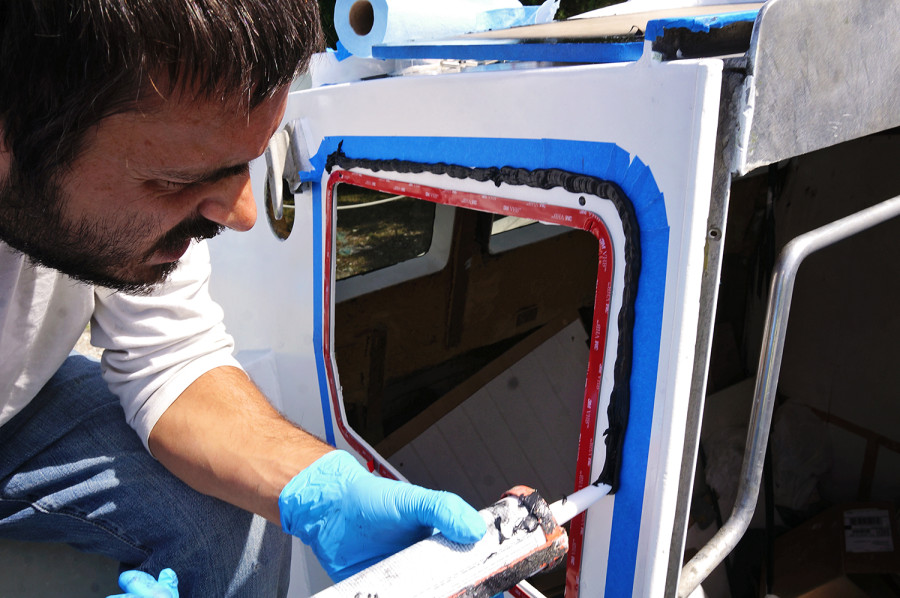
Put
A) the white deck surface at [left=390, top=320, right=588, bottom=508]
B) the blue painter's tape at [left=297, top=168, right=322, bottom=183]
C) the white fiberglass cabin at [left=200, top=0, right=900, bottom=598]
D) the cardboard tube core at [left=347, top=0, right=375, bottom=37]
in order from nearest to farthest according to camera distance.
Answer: the white fiberglass cabin at [left=200, top=0, right=900, bottom=598] → the cardboard tube core at [left=347, top=0, right=375, bottom=37] → the blue painter's tape at [left=297, top=168, right=322, bottom=183] → the white deck surface at [left=390, top=320, right=588, bottom=508]

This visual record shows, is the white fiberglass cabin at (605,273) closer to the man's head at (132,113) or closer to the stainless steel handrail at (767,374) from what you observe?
the stainless steel handrail at (767,374)

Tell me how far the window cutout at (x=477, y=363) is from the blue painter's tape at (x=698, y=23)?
177 centimetres

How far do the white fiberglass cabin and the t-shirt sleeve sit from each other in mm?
354

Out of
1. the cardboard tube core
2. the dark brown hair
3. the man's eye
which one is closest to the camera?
the dark brown hair

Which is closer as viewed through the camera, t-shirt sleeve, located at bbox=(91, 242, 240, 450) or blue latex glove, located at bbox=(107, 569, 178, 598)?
blue latex glove, located at bbox=(107, 569, 178, 598)

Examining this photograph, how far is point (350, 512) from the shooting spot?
117cm

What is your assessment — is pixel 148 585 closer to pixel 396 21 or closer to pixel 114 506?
pixel 114 506

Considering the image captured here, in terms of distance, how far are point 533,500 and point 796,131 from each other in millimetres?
676

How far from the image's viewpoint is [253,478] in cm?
134

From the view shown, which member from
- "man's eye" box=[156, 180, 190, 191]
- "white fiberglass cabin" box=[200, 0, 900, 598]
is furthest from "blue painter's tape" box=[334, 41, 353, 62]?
"man's eye" box=[156, 180, 190, 191]

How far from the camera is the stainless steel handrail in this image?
0.92 m

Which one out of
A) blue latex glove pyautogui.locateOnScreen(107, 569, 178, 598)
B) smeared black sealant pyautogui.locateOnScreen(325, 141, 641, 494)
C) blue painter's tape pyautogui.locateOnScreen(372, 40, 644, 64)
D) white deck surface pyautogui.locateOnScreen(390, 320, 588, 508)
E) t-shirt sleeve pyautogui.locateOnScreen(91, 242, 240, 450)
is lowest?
white deck surface pyautogui.locateOnScreen(390, 320, 588, 508)

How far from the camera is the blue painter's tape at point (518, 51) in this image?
1029mm

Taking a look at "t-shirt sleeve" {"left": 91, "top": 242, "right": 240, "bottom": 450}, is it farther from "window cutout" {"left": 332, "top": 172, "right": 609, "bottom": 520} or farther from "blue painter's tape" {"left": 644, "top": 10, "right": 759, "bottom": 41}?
"blue painter's tape" {"left": 644, "top": 10, "right": 759, "bottom": 41}
